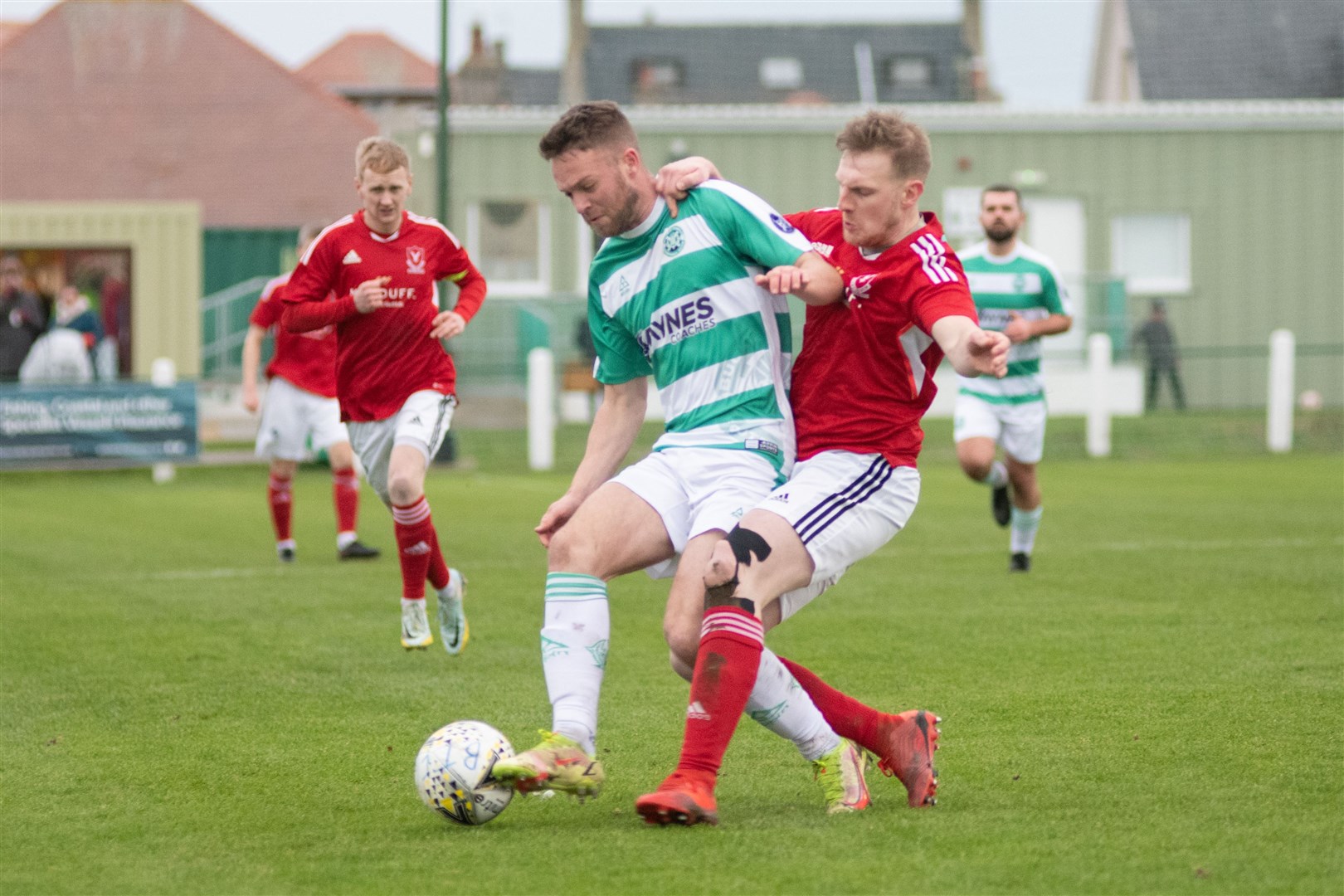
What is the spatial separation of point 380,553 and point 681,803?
8.15 metres

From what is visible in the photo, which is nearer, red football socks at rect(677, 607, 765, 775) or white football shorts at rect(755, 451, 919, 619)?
red football socks at rect(677, 607, 765, 775)

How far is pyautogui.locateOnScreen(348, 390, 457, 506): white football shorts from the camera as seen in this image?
844 centimetres

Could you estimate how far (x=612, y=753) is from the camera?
19.1ft

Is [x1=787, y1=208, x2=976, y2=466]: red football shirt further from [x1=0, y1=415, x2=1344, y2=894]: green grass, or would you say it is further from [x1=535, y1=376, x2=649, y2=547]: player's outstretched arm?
[x1=0, y1=415, x2=1344, y2=894]: green grass

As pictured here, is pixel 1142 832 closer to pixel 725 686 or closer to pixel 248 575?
pixel 725 686

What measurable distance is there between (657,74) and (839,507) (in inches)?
1621

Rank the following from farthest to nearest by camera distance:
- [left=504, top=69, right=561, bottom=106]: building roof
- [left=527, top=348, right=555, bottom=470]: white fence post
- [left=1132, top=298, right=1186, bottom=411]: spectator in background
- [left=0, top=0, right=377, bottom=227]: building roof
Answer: [left=504, top=69, right=561, bottom=106]: building roof, [left=0, top=0, right=377, bottom=227]: building roof, [left=1132, top=298, right=1186, bottom=411]: spectator in background, [left=527, top=348, right=555, bottom=470]: white fence post

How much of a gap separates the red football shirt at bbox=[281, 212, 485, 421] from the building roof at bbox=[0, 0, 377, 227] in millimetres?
35453

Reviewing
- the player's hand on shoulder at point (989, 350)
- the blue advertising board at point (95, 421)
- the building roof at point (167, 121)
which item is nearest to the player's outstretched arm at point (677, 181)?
the player's hand on shoulder at point (989, 350)

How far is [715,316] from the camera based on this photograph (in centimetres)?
520

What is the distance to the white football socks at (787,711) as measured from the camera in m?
4.87

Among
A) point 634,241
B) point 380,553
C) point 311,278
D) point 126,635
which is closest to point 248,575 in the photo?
point 380,553

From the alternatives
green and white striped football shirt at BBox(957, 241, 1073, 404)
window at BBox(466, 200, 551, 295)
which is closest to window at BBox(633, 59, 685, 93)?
window at BBox(466, 200, 551, 295)

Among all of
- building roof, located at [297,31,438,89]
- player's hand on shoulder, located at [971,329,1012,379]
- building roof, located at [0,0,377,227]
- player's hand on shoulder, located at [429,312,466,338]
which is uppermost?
building roof, located at [297,31,438,89]
